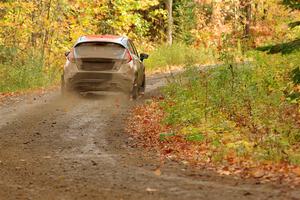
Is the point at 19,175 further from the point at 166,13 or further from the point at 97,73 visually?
the point at 166,13

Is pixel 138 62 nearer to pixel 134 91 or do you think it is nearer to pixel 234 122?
pixel 134 91

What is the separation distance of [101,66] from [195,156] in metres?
7.61

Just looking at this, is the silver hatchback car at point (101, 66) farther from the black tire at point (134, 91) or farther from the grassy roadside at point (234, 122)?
the grassy roadside at point (234, 122)

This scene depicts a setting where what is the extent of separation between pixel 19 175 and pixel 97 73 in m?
8.49

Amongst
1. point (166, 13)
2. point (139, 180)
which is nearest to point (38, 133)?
point (139, 180)

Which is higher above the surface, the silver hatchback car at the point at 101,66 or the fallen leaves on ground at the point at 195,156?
the silver hatchback car at the point at 101,66

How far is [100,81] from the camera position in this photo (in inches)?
650

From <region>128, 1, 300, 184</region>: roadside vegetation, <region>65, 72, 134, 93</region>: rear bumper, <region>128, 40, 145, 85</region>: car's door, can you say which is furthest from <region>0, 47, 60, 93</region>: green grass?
<region>128, 1, 300, 184</region>: roadside vegetation

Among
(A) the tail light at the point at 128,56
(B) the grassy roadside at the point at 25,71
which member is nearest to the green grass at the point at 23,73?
(B) the grassy roadside at the point at 25,71

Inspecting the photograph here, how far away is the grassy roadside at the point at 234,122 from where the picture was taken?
864cm

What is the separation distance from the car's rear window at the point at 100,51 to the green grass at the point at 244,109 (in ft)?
6.63

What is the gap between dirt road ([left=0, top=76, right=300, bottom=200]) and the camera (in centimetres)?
712

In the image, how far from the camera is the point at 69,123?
12.8 meters

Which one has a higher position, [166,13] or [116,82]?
[166,13]
